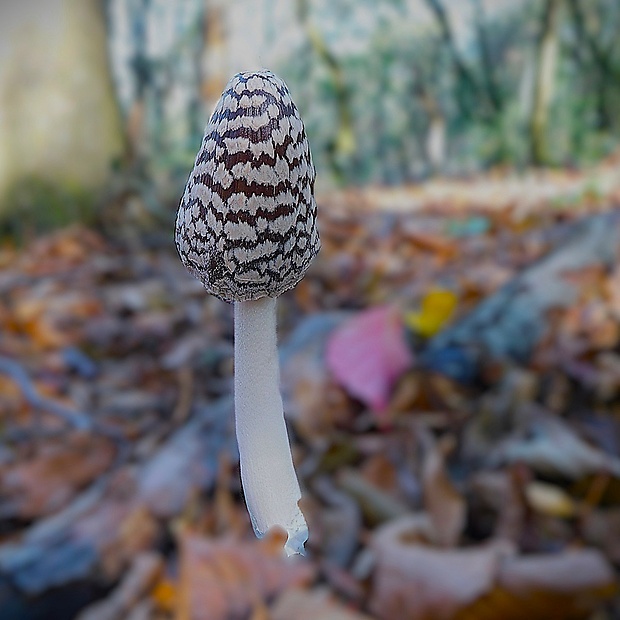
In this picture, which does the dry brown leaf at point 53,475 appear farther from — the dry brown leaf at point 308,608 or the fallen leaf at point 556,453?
the fallen leaf at point 556,453

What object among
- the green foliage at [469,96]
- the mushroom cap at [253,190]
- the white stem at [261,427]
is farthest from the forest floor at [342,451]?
the green foliage at [469,96]

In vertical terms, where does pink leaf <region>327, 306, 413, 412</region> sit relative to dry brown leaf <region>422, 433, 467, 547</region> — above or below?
above

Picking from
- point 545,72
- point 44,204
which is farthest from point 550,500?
point 545,72

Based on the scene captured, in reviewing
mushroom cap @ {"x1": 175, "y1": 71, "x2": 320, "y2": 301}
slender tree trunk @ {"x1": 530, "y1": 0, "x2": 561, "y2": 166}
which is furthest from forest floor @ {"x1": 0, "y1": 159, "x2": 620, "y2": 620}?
slender tree trunk @ {"x1": 530, "y1": 0, "x2": 561, "y2": 166}

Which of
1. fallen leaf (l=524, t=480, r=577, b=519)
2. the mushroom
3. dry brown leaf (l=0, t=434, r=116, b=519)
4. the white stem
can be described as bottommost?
dry brown leaf (l=0, t=434, r=116, b=519)

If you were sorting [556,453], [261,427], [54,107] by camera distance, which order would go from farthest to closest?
[54,107] < [556,453] < [261,427]

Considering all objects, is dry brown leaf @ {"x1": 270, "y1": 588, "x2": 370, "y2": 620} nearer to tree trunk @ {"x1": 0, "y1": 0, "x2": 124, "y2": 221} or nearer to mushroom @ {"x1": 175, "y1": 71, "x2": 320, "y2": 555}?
mushroom @ {"x1": 175, "y1": 71, "x2": 320, "y2": 555}

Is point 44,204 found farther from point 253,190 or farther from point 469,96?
point 469,96

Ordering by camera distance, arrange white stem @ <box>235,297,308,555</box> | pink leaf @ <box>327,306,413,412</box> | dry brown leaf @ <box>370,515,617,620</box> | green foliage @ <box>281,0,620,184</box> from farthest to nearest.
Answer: green foliage @ <box>281,0,620,184</box> → pink leaf @ <box>327,306,413,412</box> → dry brown leaf @ <box>370,515,617,620</box> → white stem @ <box>235,297,308,555</box>
